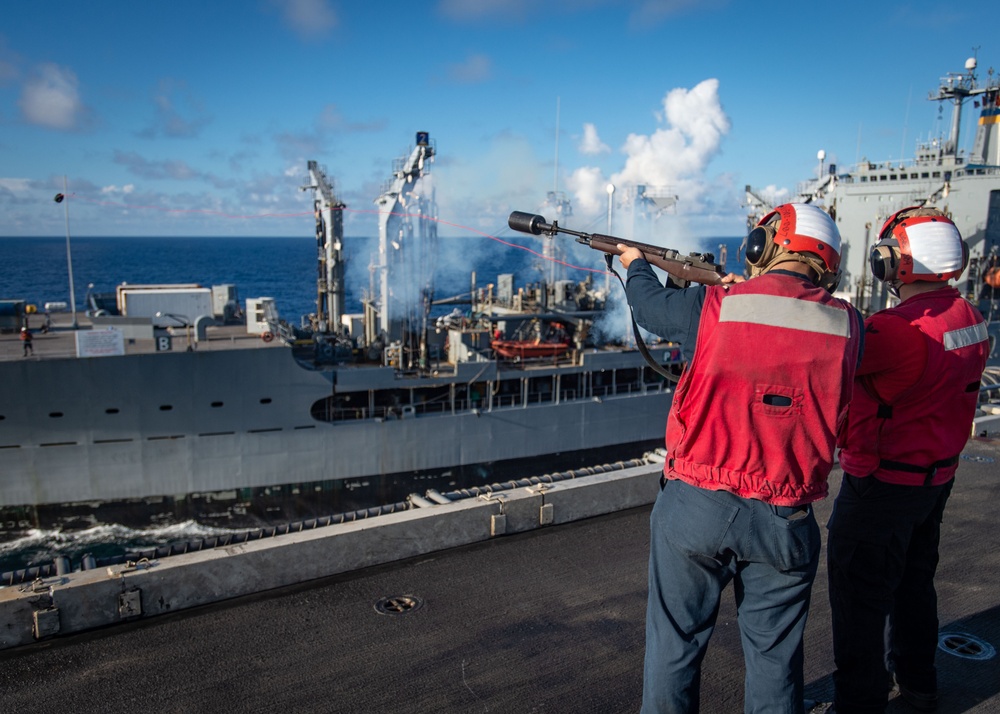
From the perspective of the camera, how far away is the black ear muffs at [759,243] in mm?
2135

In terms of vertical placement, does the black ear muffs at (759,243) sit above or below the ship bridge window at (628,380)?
above

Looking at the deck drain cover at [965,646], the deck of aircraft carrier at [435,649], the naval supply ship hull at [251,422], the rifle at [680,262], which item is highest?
the rifle at [680,262]

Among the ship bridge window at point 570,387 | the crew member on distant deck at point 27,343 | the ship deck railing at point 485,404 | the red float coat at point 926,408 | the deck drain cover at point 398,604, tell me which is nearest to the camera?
the red float coat at point 926,408

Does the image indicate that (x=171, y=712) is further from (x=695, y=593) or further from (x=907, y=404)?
(x=907, y=404)

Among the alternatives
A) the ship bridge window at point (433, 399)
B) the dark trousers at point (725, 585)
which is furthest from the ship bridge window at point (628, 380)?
the dark trousers at point (725, 585)

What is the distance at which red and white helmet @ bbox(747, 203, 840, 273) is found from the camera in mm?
2053

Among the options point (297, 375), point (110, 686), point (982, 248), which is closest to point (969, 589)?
point (110, 686)

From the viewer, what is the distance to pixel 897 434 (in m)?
2.52

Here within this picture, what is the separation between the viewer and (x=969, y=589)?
3.78 m

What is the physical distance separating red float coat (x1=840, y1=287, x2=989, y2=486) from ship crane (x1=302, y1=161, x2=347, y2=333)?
17.7 meters

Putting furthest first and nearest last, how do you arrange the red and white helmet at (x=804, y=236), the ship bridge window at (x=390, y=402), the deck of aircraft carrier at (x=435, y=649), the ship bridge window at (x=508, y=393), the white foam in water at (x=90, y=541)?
the ship bridge window at (x=508, y=393), the ship bridge window at (x=390, y=402), the white foam in water at (x=90, y=541), the deck of aircraft carrier at (x=435, y=649), the red and white helmet at (x=804, y=236)

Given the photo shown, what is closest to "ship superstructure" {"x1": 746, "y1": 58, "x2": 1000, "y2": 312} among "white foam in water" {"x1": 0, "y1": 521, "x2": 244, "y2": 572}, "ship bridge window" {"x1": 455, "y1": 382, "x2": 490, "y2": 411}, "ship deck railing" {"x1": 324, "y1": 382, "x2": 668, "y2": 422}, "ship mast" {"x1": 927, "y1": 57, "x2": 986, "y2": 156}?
"ship mast" {"x1": 927, "y1": 57, "x2": 986, "y2": 156}

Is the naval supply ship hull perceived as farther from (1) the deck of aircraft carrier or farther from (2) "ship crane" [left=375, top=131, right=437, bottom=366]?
(1) the deck of aircraft carrier

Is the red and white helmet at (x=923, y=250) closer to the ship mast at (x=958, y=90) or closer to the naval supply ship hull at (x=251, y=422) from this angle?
the naval supply ship hull at (x=251, y=422)
